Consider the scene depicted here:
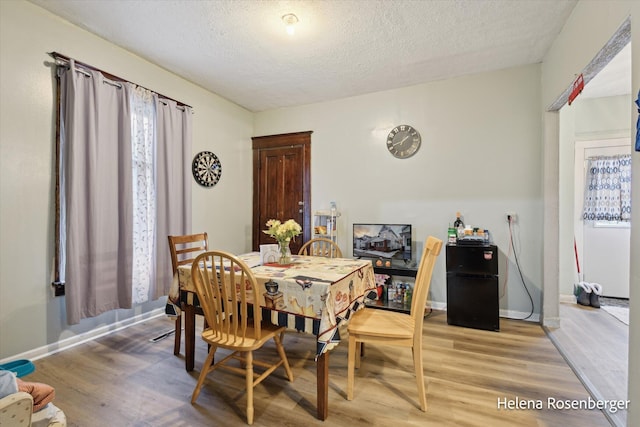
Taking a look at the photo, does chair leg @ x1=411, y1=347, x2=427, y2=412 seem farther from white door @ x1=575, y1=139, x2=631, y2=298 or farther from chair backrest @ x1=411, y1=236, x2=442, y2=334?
white door @ x1=575, y1=139, x2=631, y2=298

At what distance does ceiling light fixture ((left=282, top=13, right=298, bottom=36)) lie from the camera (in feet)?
7.87

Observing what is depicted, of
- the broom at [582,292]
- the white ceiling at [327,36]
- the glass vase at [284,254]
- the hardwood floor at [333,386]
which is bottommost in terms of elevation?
the hardwood floor at [333,386]

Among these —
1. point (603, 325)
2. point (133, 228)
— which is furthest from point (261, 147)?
point (603, 325)

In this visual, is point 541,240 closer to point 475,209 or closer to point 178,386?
point 475,209

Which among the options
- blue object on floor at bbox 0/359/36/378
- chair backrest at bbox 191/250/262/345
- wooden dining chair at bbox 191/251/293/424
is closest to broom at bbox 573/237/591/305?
wooden dining chair at bbox 191/251/293/424

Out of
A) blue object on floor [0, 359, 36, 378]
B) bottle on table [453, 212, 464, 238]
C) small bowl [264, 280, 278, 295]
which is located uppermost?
bottle on table [453, 212, 464, 238]

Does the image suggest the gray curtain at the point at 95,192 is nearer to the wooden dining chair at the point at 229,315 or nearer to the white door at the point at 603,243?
the wooden dining chair at the point at 229,315

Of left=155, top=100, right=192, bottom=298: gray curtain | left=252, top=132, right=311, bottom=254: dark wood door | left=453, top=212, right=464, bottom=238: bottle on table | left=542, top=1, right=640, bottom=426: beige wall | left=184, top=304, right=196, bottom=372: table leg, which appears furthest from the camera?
left=252, top=132, right=311, bottom=254: dark wood door

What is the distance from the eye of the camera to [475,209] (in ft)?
11.4

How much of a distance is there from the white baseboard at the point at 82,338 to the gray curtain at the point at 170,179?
315mm

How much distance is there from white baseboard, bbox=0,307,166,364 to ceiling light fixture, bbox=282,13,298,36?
3.26 meters

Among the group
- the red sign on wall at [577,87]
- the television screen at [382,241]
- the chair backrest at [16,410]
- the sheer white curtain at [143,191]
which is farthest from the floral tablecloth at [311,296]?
the red sign on wall at [577,87]

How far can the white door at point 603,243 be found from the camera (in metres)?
3.81

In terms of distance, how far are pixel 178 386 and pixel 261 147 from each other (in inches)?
139
